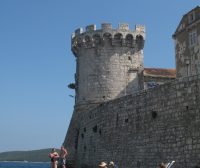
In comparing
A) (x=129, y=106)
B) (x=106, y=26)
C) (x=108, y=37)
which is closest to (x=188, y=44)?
(x=108, y=37)

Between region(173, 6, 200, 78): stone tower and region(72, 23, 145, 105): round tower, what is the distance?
3.90m

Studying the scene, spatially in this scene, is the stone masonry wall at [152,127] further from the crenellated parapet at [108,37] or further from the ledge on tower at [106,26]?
the ledge on tower at [106,26]

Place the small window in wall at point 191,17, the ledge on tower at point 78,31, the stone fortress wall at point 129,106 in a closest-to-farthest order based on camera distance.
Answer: the stone fortress wall at point 129,106 < the small window in wall at point 191,17 < the ledge on tower at point 78,31

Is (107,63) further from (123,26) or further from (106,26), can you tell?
(123,26)

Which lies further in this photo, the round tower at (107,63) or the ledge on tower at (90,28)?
the ledge on tower at (90,28)

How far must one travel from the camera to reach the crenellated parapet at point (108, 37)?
1403 inches

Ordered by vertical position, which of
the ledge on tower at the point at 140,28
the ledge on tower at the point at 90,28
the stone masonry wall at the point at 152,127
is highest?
the ledge on tower at the point at 140,28

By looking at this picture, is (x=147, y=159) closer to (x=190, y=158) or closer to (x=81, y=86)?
(x=190, y=158)

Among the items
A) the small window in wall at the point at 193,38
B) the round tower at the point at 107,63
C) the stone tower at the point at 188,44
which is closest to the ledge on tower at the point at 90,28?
the round tower at the point at 107,63

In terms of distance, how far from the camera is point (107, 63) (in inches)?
1382

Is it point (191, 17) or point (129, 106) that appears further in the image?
point (191, 17)

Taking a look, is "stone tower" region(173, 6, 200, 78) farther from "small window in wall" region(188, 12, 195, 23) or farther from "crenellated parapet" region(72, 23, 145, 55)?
"crenellated parapet" region(72, 23, 145, 55)

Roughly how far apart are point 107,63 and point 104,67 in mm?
393

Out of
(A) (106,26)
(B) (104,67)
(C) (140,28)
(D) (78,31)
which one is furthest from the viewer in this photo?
(C) (140,28)
